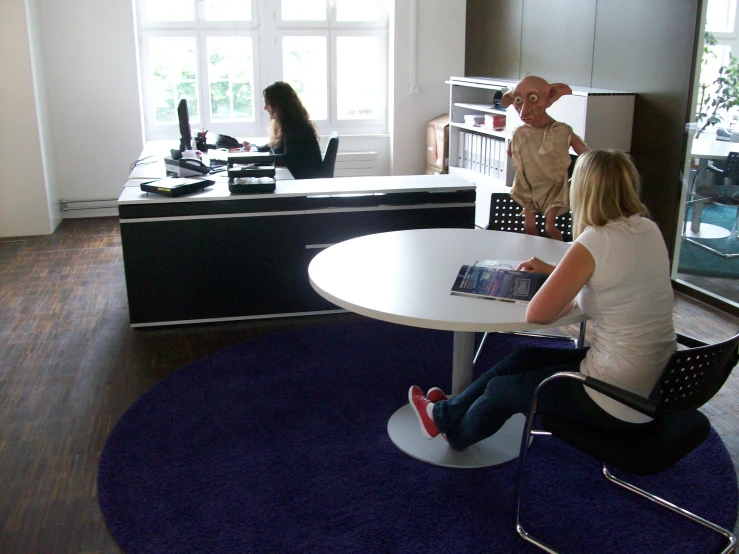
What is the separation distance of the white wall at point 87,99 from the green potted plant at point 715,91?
3.55 m

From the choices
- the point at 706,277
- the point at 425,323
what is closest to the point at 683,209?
the point at 706,277

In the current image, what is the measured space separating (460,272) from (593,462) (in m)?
0.87

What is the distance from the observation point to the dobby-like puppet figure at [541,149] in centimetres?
311

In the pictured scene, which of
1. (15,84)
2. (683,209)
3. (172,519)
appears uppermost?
(15,84)

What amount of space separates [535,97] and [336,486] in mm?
1807

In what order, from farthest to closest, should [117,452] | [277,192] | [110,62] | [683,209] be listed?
[110,62] → [683,209] → [277,192] → [117,452]

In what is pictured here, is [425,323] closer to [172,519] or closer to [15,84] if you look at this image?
[172,519]

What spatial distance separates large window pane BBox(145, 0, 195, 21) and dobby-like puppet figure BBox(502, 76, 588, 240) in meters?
4.68

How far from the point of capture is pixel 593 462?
8.70 ft

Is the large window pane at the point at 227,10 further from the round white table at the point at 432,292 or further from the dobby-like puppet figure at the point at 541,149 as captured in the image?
the round white table at the point at 432,292

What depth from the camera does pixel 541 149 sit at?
123 inches

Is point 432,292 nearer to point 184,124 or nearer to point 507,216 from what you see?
point 507,216

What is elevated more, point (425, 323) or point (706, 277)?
point (425, 323)

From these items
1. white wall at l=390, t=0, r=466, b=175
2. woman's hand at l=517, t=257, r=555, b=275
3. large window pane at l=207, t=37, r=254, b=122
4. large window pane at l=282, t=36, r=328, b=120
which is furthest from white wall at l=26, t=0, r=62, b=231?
woman's hand at l=517, t=257, r=555, b=275
